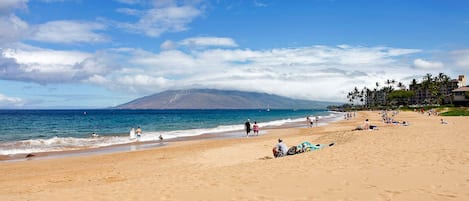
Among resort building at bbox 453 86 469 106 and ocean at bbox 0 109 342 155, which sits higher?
resort building at bbox 453 86 469 106

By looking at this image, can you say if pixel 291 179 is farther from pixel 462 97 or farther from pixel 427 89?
pixel 427 89

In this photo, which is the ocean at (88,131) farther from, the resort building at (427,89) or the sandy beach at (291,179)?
the resort building at (427,89)

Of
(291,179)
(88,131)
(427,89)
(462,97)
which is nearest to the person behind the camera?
(291,179)

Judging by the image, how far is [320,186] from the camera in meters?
9.23

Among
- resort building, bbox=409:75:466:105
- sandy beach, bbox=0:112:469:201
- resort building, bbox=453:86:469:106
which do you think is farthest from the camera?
resort building, bbox=409:75:466:105

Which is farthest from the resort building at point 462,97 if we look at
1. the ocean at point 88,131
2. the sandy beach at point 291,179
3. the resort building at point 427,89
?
the sandy beach at point 291,179

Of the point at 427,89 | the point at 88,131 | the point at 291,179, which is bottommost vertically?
the point at 88,131

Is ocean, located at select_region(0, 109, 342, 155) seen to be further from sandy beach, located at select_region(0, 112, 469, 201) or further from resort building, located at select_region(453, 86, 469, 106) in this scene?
resort building, located at select_region(453, 86, 469, 106)

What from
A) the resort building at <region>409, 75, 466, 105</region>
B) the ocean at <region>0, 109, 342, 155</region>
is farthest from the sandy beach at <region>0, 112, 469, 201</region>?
the resort building at <region>409, 75, 466, 105</region>

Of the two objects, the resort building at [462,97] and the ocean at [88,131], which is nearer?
the ocean at [88,131]

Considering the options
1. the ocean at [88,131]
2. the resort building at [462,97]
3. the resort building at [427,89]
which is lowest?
the ocean at [88,131]

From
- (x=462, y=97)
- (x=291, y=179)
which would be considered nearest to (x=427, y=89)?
(x=462, y=97)

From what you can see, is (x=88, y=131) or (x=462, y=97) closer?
(x=88, y=131)

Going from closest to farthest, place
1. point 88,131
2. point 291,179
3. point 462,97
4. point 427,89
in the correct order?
point 291,179 → point 88,131 → point 462,97 → point 427,89
